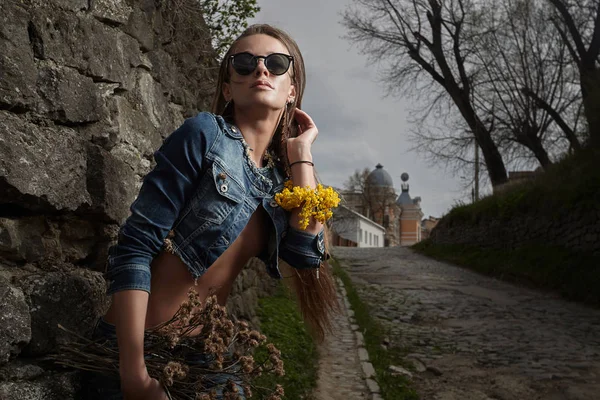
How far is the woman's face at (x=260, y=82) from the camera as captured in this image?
240 centimetres

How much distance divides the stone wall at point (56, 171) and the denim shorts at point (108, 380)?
8 centimetres

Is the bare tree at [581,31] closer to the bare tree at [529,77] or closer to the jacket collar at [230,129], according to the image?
the bare tree at [529,77]

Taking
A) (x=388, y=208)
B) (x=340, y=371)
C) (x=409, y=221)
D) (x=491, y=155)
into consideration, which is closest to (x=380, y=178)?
(x=388, y=208)

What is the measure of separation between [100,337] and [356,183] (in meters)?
53.6

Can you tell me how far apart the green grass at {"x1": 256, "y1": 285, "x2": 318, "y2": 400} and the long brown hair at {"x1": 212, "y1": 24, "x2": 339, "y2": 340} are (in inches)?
83.5

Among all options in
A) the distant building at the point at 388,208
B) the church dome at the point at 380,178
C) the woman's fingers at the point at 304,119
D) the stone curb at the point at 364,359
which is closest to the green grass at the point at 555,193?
the stone curb at the point at 364,359

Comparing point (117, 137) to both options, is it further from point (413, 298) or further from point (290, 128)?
point (413, 298)

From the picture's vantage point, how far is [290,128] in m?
2.63

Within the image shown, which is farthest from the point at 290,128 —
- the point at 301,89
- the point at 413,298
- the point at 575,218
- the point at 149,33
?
the point at 575,218

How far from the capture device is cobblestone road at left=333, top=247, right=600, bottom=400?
→ 6602mm

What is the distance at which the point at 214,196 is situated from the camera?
2.10 metres

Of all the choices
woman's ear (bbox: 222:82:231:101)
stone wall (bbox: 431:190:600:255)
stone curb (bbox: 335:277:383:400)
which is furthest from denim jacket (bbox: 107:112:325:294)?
stone wall (bbox: 431:190:600:255)

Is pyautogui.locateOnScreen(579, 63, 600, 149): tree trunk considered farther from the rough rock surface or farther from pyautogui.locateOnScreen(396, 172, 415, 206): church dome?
pyautogui.locateOnScreen(396, 172, 415, 206): church dome

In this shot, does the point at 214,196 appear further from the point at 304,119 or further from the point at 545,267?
the point at 545,267
